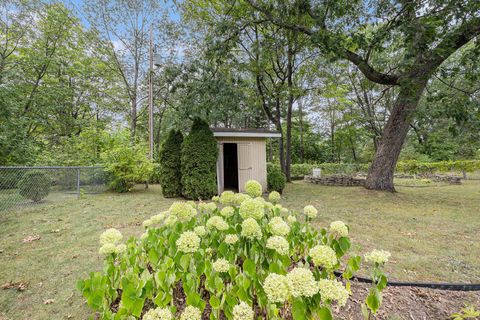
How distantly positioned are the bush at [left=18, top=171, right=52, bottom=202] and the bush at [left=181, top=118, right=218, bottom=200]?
11.5 ft

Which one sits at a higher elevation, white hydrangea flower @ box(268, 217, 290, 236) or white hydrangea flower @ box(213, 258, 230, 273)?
white hydrangea flower @ box(268, 217, 290, 236)

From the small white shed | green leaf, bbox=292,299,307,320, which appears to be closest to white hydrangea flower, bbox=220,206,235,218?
green leaf, bbox=292,299,307,320

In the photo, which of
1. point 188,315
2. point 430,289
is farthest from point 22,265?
point 430,289

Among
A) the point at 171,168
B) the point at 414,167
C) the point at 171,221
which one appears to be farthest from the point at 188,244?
the point at 414,167

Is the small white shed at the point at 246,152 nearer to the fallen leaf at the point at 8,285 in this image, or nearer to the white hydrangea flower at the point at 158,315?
the fallen leaf at the point at 8,285

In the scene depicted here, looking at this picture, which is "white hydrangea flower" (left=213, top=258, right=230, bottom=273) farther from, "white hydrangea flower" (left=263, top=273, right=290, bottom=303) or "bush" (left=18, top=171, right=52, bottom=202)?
"bush" (left=18, top=171, right=52, bottom=202)

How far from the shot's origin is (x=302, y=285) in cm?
98

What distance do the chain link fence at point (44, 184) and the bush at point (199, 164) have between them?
3.22 metres

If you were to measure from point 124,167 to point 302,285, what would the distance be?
8.19m

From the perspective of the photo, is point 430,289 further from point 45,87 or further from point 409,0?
point 45,87

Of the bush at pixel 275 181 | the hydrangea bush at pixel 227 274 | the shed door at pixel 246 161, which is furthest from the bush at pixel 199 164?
the hydrangea bush at pixel 227 274

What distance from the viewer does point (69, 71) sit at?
1341 cm

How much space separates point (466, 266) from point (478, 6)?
459 cm

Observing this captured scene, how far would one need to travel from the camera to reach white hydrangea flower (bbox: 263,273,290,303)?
1.02 meters
